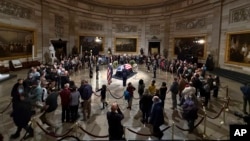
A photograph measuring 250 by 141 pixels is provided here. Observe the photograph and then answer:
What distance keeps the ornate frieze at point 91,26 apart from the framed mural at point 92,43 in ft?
3.96

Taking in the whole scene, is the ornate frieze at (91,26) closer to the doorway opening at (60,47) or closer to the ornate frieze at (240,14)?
the doorway opening at (60,47)

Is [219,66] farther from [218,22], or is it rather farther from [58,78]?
[58,78]

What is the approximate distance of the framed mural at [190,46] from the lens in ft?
61.9

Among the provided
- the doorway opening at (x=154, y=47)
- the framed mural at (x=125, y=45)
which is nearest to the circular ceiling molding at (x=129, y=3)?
the framed mural at (x=125, y=45)

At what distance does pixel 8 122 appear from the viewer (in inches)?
252

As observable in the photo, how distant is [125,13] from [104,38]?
4995 mm

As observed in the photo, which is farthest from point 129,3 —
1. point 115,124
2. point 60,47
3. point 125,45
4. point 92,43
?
point 115,124

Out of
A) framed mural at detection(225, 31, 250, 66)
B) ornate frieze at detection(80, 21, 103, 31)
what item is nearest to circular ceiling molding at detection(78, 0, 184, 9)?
ornate frieze at detection(80, 21, 103, 31)

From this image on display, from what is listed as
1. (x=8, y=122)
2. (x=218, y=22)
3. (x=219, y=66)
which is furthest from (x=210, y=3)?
(x=8, y=122)

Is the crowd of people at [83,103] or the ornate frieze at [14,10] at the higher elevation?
the ornate frieze at [14,10]

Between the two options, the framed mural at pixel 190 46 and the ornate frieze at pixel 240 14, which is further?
the framed mural at pixel 190 46

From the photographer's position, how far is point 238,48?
14055 millimetres

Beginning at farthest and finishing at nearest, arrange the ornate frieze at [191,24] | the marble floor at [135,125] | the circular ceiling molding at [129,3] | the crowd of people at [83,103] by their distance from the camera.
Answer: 1. the circular ceiling molding at [129,3]
2. the ornate frieze at [191,24]
3. the marble floor at [135,125]
4. the crowd of people at [83,103]

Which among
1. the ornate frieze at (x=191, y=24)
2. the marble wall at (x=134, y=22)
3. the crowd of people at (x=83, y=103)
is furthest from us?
the ornate frieze at (x=191, y=24)
